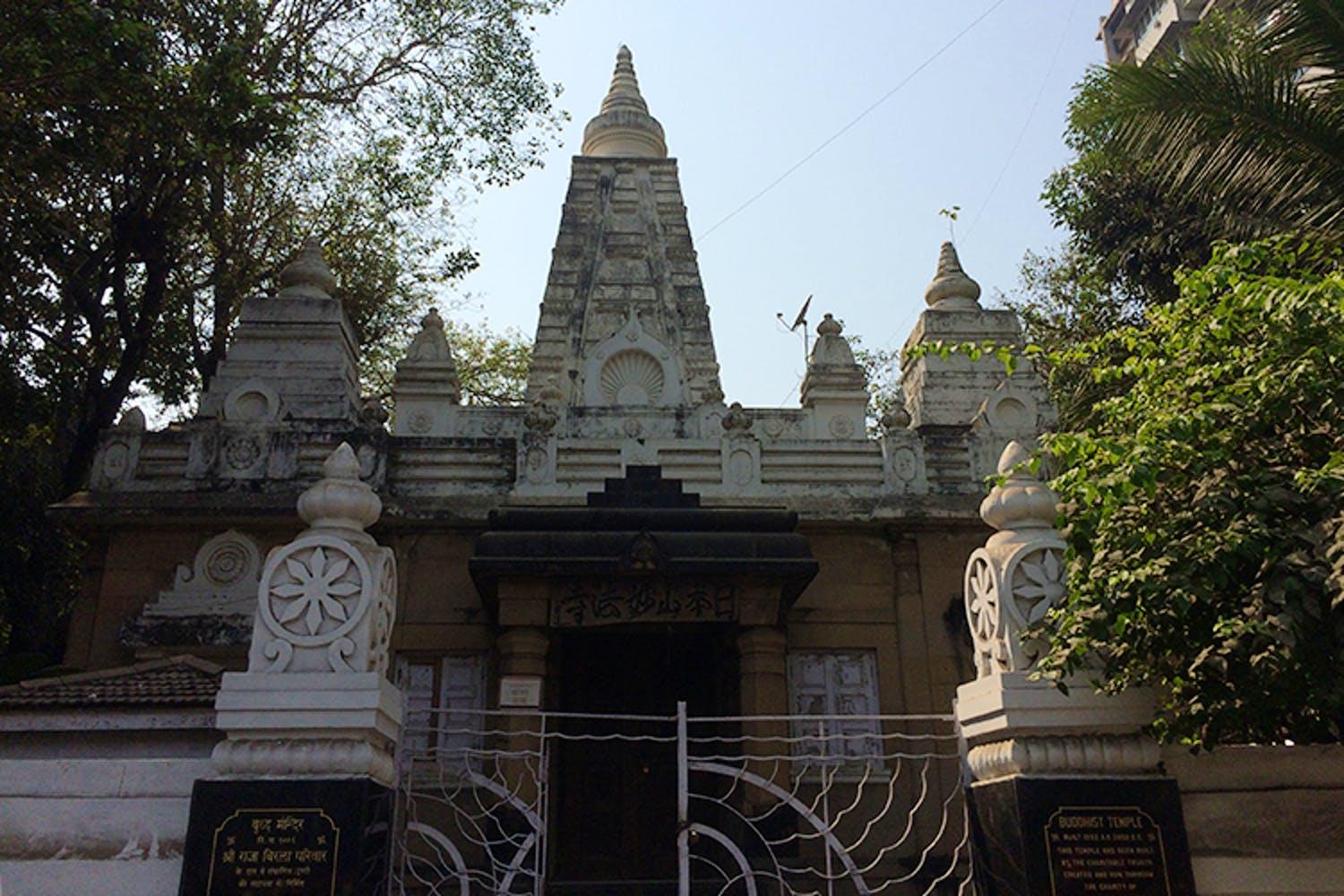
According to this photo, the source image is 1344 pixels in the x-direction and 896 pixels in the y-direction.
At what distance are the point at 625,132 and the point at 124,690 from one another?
1430 centimetres

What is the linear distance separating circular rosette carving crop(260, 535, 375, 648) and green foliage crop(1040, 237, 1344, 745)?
3.44 m

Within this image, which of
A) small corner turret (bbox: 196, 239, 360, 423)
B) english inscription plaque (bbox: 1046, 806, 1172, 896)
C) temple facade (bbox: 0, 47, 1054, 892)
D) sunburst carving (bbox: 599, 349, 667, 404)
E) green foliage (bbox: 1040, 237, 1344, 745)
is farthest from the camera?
sunburst carving (bbox: 599, 349, 667, 404)

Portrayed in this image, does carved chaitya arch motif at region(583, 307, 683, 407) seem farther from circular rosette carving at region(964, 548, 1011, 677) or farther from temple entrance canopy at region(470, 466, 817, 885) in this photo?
circular rosette carving at region(964, 548, 1011, 677)

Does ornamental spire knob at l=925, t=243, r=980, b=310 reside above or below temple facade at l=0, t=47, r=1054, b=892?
above

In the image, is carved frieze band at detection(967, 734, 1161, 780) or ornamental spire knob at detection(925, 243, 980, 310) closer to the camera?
carved frieze band at detection(967, 734, 1161, 780)

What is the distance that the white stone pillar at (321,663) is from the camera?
196 inches

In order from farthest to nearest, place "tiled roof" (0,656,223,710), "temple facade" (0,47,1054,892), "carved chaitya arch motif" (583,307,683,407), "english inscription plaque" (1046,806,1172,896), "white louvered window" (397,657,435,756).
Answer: "carved chaitya arch motif" (583,307,683,407) < "white louvered window" (397,657,435,756) < "temple facade" (0,47,1054,892) < "tiled roof" (0,656,223,710) < "english inscription plaque" (1046,806,1172,896)

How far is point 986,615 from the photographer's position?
17.7 feet

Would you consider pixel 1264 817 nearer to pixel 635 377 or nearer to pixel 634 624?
pixel 634 624

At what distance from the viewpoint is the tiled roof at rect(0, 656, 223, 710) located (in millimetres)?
7621

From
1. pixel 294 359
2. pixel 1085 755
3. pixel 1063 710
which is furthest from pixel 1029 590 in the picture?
pixel 294 359

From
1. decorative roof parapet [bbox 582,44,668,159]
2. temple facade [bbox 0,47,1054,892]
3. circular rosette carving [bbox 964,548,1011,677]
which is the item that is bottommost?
circular rosette carving [bbox 964,548,1011,677]

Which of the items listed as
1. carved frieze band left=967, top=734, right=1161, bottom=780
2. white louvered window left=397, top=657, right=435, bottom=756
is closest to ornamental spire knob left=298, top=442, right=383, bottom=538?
carved frieze band left=967, top=734, right=1161, bottom=780

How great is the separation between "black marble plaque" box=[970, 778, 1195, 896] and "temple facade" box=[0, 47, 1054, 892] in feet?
17.0
